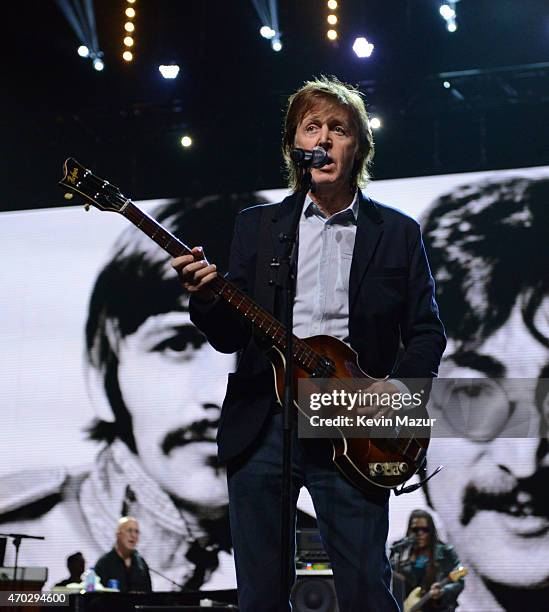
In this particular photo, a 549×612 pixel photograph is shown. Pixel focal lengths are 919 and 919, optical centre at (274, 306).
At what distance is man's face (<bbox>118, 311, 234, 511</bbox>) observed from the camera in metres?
7.79

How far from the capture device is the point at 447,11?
7.02 m

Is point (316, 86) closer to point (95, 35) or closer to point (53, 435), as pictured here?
point (95, 35)

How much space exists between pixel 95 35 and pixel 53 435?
3.45 metres

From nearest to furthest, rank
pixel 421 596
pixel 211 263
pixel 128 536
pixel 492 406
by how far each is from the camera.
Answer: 1. pixel 211 263
2. pixel 421 596
3. pixel 492 406
4. pixel 128 536

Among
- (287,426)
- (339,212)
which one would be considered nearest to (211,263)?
(339,212)

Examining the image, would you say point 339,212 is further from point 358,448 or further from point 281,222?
point 358,448

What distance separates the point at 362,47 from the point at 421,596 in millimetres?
4344

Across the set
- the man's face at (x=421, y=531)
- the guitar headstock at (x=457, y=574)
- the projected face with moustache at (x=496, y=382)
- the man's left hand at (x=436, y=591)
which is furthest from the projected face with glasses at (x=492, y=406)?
the man's left hand at (x=436, y=591)

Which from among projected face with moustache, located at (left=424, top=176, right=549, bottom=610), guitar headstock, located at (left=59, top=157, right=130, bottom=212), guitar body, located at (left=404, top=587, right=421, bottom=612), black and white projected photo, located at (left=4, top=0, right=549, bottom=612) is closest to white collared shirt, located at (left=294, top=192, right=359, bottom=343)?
guitar headstock, located at (left=59, top=157, right=130, bottom=212)

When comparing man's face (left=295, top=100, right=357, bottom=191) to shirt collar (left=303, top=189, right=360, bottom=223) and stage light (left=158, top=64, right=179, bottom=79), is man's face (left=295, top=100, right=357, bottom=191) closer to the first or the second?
shirt collar (left=303, top=189, right=360, bottom=223)

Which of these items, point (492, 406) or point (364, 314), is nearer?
point (364, 314)

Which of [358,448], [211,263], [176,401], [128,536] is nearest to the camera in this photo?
[358,448]

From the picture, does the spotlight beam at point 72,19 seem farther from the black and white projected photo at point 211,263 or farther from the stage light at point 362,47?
the stage light at point 362,47

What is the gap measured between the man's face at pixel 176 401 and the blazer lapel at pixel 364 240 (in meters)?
5.01
